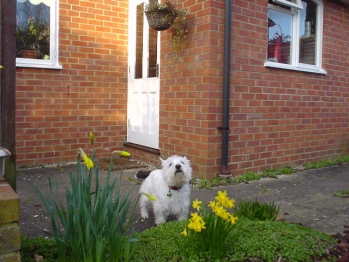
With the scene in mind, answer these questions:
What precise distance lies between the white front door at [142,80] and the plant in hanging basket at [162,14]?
85cm

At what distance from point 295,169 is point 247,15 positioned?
2682mm

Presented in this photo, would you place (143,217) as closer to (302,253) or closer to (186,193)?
(186,193)

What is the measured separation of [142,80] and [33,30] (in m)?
1.96

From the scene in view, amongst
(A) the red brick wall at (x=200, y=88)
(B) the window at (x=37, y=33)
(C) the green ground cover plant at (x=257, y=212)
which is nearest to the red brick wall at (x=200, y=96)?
Result: (A) the red brick wall at (x=200, y=88)

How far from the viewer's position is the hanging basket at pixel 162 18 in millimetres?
5211

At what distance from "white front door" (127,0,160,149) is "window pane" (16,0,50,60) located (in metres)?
1.52

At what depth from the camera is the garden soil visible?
11.7ft

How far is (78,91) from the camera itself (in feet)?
21.4

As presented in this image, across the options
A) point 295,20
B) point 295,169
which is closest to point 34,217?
point 295,169

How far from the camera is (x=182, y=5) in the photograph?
5465 mm

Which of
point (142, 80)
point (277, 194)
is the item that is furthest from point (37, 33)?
point (277, 194)

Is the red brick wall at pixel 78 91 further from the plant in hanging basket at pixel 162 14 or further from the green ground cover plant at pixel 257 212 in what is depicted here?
the green ground cover plant at pixel 257 212

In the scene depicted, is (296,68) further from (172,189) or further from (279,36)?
(172,189)

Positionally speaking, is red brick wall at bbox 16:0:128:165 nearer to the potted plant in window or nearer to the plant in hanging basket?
the potted plant in window
